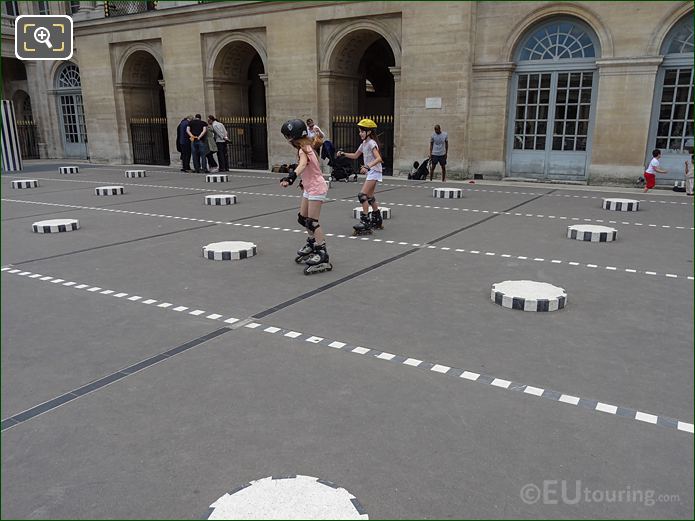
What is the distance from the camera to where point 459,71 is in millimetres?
17875

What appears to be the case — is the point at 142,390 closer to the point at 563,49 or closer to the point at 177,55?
the point at 563,49

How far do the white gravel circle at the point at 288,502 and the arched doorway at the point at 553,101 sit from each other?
16.7m

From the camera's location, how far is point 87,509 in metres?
2.66

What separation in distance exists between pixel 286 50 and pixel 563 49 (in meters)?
9.79

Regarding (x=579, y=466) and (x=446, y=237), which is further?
(x=446, y=237)

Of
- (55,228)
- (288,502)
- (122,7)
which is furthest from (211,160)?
(288,502)

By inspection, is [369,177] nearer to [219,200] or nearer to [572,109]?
[219,200]

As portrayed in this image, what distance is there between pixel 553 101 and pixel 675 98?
3.28 metres

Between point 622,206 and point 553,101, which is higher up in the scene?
point 553,101

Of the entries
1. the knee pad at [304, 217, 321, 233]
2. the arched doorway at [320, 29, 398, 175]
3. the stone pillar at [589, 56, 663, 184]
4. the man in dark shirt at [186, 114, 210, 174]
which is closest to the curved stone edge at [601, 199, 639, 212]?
the stone pillar at [589, 56, 663, 184]

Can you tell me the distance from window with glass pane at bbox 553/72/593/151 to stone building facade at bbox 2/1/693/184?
3 centimetres

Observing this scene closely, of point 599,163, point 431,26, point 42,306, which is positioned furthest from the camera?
point 431,26

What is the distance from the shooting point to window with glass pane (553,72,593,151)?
1689 centimetres

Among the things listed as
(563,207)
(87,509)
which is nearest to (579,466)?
(87,509)
